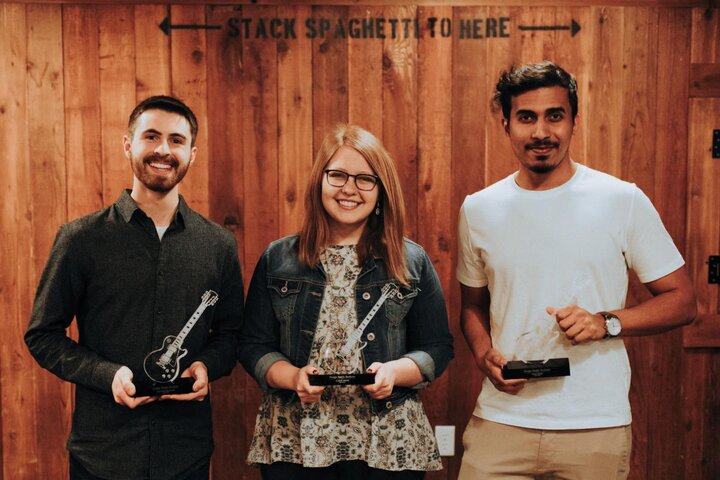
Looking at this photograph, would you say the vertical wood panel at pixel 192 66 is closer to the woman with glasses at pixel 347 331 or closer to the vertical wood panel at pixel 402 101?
the vertical wood panel at pixel 402 101

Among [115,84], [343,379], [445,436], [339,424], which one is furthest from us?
[445,436]

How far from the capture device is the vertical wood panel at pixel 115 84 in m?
2.67

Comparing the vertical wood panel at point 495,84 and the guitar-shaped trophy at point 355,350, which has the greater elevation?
the vertical wood panel at point 495,84

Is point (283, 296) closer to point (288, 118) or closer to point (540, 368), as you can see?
point (540, 368)

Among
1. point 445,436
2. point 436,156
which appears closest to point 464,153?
point 436,156

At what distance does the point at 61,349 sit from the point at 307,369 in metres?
0.71

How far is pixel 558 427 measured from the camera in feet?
6.11

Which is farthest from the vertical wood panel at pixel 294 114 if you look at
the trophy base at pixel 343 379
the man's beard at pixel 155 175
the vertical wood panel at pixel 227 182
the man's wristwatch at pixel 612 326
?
the man's wristwatch at pixel 612 326

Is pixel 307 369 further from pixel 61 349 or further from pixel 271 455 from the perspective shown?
pixel 61 349

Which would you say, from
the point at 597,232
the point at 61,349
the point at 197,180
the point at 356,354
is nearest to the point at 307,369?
the point at 356,354

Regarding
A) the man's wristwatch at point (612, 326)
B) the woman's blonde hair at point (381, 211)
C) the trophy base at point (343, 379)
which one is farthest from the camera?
the woman's blonde hair at point (381, 211)

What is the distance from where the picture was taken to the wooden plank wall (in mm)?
2684

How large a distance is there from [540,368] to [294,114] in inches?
57.6

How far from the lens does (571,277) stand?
1.88 meters
